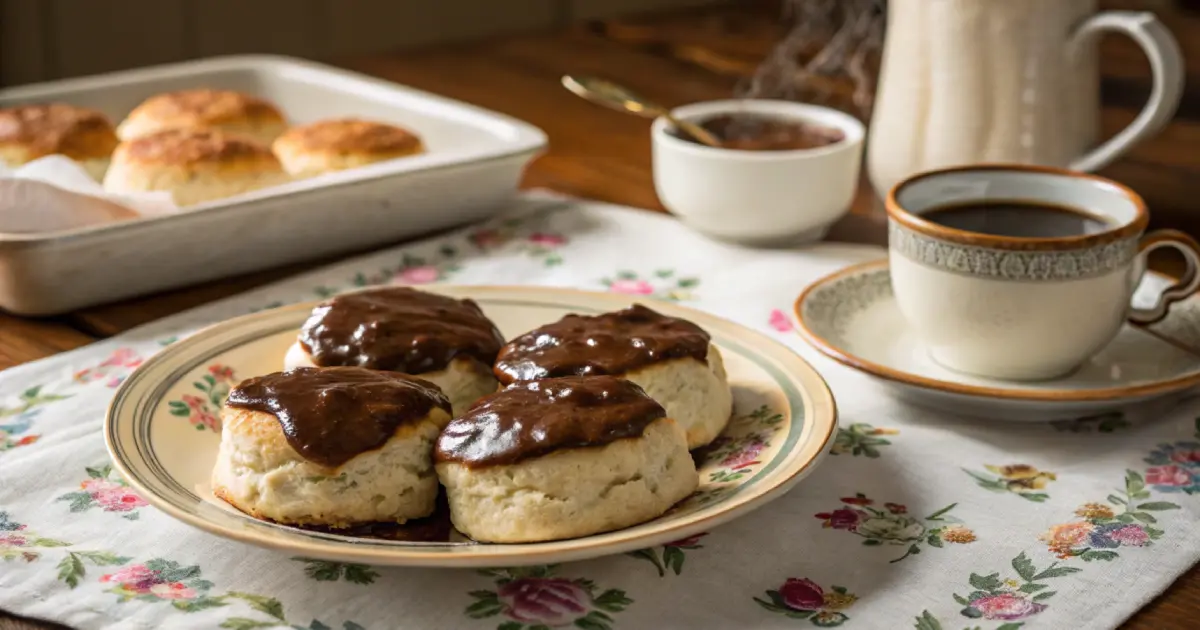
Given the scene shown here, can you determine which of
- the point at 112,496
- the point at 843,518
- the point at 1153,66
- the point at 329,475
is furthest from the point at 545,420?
the point at 1153,66

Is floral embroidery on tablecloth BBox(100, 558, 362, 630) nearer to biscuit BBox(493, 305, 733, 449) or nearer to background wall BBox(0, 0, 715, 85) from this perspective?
biscuit BBox(493, 305, 733, 449)

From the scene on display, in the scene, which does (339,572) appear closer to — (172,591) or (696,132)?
(172,591)

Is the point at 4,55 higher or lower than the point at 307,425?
lower

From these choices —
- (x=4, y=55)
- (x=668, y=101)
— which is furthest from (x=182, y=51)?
(x=668, y=101)

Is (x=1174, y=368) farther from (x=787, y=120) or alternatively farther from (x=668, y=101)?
(x=668, y=101)

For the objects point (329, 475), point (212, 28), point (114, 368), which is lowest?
point (212, 28)

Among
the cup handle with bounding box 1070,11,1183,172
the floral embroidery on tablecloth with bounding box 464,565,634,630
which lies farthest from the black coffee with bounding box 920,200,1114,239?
the floral embroidery on tablecloth with bounding box 464,565,634,630

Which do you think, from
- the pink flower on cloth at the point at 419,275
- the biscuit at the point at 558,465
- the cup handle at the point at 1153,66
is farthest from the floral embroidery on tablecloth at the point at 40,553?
the cup handle at the point at 1153,66
